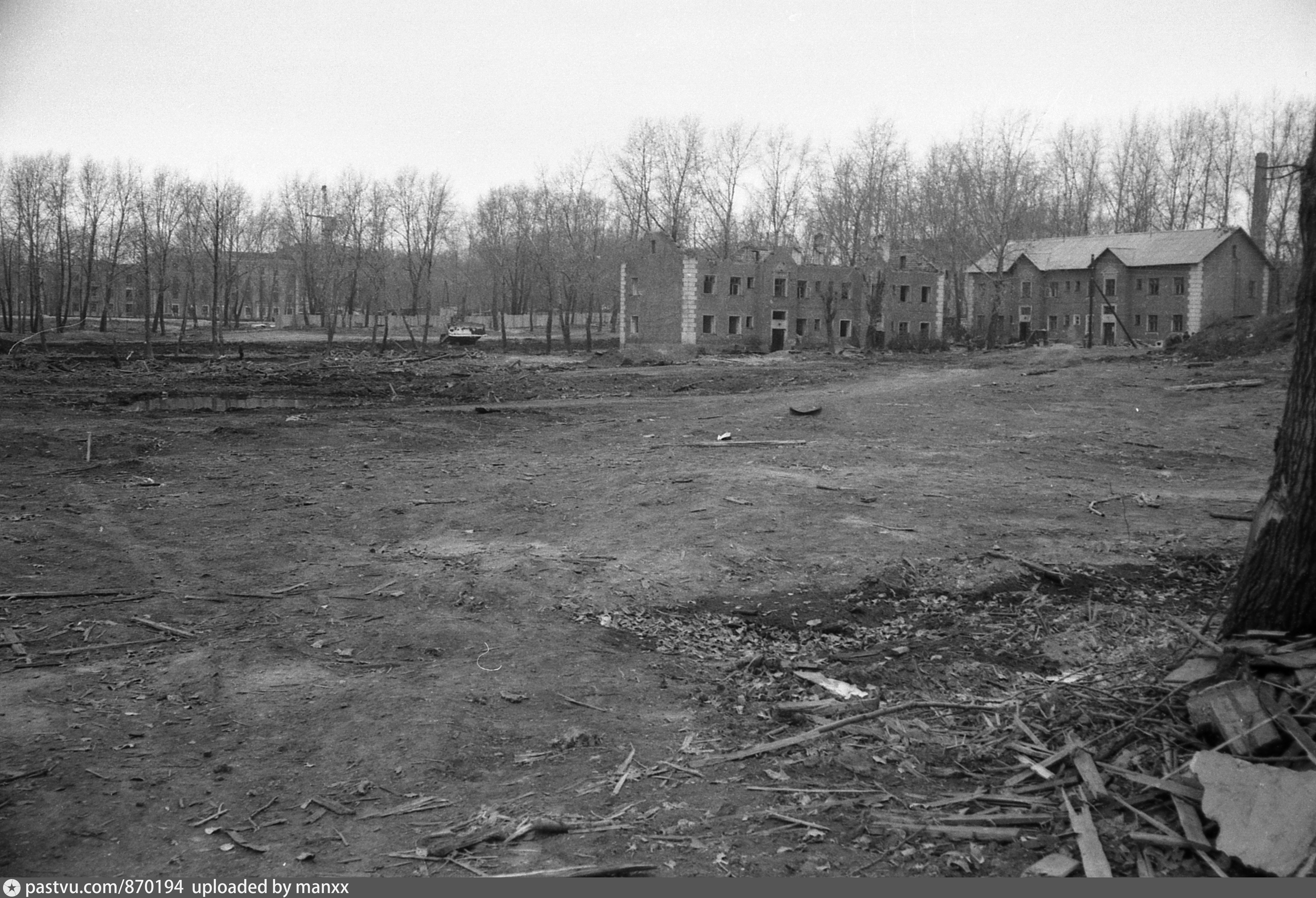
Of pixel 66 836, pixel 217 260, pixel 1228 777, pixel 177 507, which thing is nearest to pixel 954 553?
pixel 1228 777

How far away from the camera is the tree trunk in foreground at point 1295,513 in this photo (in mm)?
5965

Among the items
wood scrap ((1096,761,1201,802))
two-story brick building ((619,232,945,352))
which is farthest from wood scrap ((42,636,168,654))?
two-story brick building ((619,232,945,352))

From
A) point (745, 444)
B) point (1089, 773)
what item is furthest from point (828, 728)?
point (745, 444)

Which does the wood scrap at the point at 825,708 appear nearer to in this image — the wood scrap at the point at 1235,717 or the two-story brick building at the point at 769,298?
the wood scrap at the point at 1235,717

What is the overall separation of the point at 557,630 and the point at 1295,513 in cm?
556

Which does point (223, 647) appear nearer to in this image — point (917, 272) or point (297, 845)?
point (297, 845)

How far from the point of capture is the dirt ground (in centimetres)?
530

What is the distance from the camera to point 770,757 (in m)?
6.20

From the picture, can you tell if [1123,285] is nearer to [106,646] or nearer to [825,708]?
[825,708]

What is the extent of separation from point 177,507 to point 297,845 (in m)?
9.47

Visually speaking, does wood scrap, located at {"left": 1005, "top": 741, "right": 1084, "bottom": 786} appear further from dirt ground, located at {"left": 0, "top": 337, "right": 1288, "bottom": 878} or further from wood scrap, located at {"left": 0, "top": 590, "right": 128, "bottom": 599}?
wood scrap, located at {"left": 0, "top": 590, "right": 128, "bottom": 599}

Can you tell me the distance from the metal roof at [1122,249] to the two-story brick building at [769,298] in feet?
20.6

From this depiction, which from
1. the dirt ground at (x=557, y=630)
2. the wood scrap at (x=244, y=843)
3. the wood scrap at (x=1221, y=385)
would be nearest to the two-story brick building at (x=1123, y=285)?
the wood scrap at (x=1221, y=385)

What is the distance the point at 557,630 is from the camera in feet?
28.9
